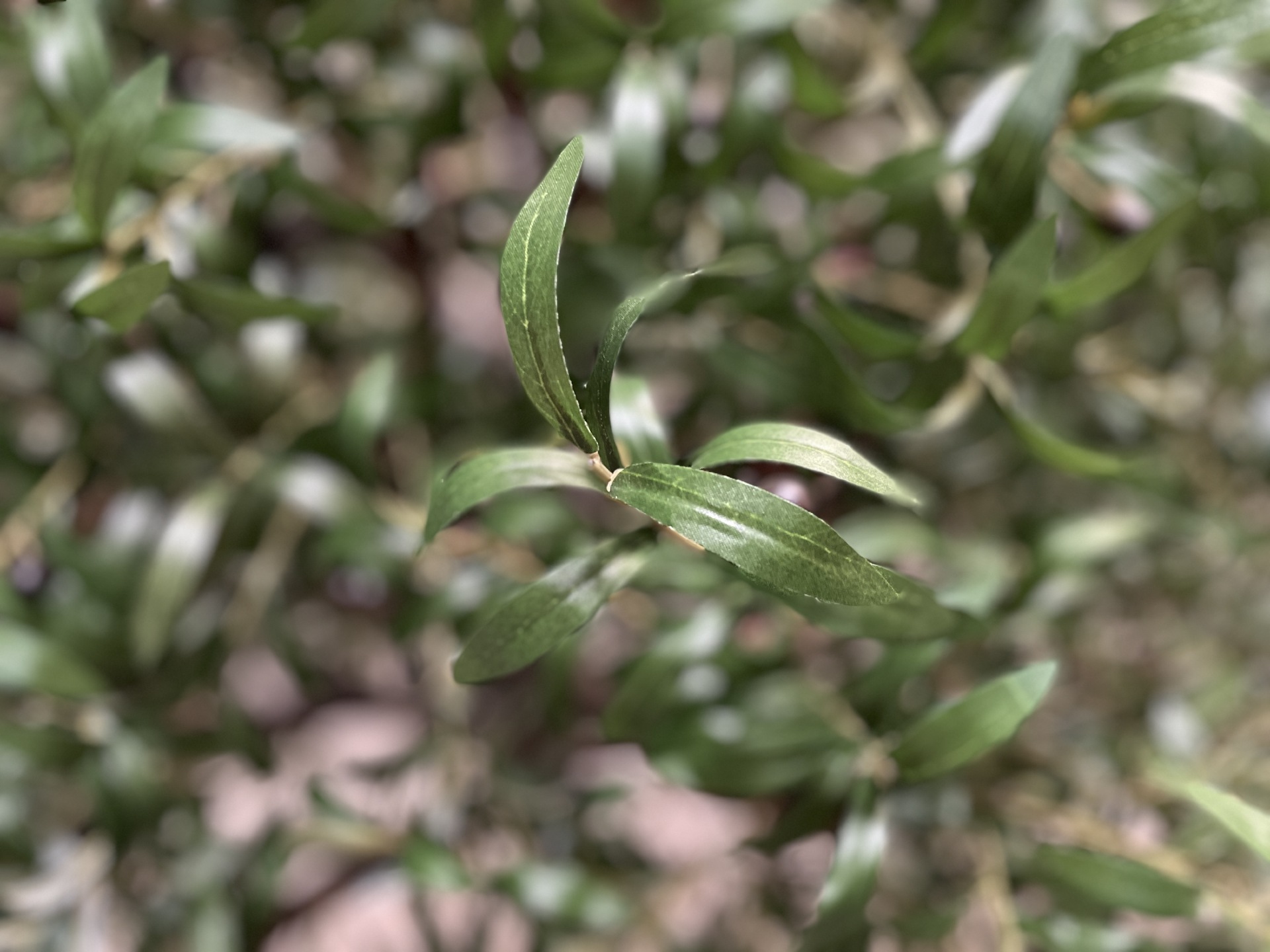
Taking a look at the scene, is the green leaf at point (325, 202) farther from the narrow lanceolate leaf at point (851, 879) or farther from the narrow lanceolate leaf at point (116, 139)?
the narrow lanceolate leaf at point (851, 879)

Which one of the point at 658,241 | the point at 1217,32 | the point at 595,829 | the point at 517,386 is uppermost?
the point at 1217,32

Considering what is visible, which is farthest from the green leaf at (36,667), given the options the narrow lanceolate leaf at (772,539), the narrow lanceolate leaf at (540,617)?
the narrow lanceolate leaf at (772,539)

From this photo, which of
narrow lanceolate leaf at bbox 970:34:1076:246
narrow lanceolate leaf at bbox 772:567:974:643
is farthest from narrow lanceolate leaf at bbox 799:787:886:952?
narrow lanceolate leaf at bbox 970:34:1076:246

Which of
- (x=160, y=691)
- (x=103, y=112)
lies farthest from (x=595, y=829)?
(x=103, y=112)

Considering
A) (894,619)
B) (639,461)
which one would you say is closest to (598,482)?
(639,461)

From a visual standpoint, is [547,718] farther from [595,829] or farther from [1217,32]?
[1217,32]

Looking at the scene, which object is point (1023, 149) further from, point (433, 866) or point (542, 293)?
point (433, 866)
